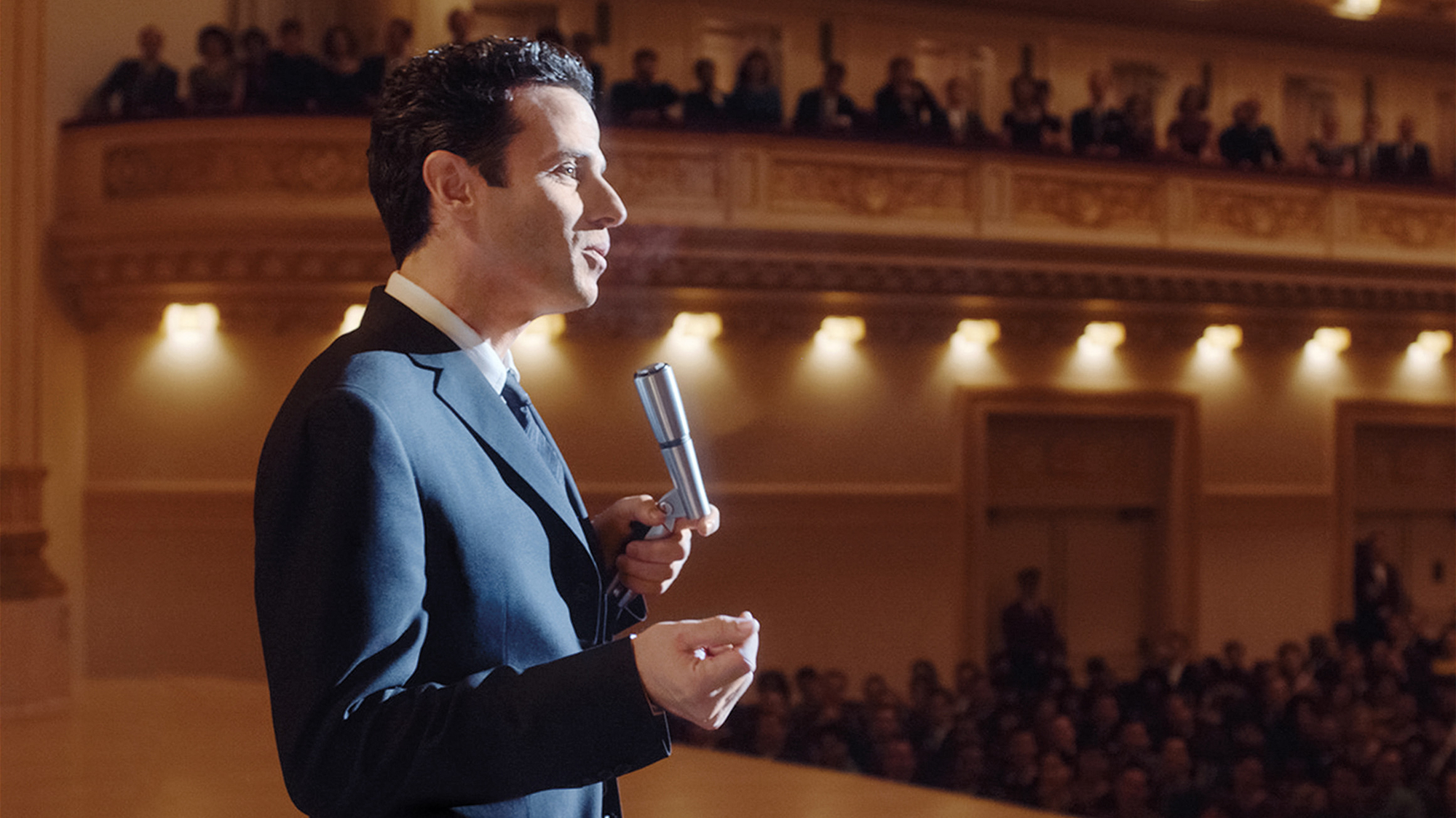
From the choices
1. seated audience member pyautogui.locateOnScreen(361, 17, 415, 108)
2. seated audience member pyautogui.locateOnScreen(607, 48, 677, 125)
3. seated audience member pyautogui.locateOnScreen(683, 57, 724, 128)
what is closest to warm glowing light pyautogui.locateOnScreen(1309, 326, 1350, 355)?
seated audience member pyautogui.locateOnScreen(683, 57, 724, 128)

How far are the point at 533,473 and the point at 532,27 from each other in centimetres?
848

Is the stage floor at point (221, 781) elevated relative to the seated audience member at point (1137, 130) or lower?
lower

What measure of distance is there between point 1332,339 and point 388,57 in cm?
699

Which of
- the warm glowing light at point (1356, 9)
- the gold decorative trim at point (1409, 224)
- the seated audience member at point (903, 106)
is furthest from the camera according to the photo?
the warm glowing light at point (1356, 9)

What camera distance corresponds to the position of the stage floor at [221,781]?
120 inches

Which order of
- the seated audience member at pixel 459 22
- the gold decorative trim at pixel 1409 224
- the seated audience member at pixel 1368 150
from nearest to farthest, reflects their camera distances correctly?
the seated audience member at pixel 459 22, the gold decorative trim at pixel 1409 224, the seated audience member at pixel 1368 150

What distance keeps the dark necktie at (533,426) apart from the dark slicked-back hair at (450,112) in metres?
0.18

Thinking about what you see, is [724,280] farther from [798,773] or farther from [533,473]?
[533,473]

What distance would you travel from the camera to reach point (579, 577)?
3.84 feet

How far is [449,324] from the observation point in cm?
116

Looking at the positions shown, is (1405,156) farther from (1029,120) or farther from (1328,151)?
(1029,120)

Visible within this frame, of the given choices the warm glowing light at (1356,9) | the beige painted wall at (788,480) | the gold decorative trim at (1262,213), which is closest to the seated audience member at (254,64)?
the beige painted wall at (788,480)

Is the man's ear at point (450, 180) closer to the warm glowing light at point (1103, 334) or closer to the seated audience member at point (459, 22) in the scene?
the seated audience member at point (459, 22)

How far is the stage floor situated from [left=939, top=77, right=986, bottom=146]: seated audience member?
5.31 meters
